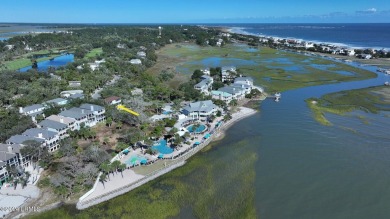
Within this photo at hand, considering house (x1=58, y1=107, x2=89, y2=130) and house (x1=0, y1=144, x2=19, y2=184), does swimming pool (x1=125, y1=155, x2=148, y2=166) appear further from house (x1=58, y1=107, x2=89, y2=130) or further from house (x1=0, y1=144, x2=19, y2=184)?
house (x1=58, y1=107, x2=89, y2=130)

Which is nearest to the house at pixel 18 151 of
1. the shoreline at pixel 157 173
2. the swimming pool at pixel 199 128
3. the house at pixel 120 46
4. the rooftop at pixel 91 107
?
the shoreline at pixel 157 173

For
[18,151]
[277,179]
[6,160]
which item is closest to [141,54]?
[18,151]

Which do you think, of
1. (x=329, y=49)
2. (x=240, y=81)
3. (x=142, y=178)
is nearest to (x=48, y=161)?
(x=142, y=178)

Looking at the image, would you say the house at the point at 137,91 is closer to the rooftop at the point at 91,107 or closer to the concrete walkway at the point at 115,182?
the rooftop at the point at 91,107

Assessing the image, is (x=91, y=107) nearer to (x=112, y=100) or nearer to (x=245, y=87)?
(x=112, y=100)

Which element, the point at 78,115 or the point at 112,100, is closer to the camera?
the point at 78,115

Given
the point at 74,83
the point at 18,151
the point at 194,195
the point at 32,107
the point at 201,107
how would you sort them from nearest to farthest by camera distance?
the point at 194,195
the point at 18,151
the point at 32,107
the point at 201,107
the point at 74,83
